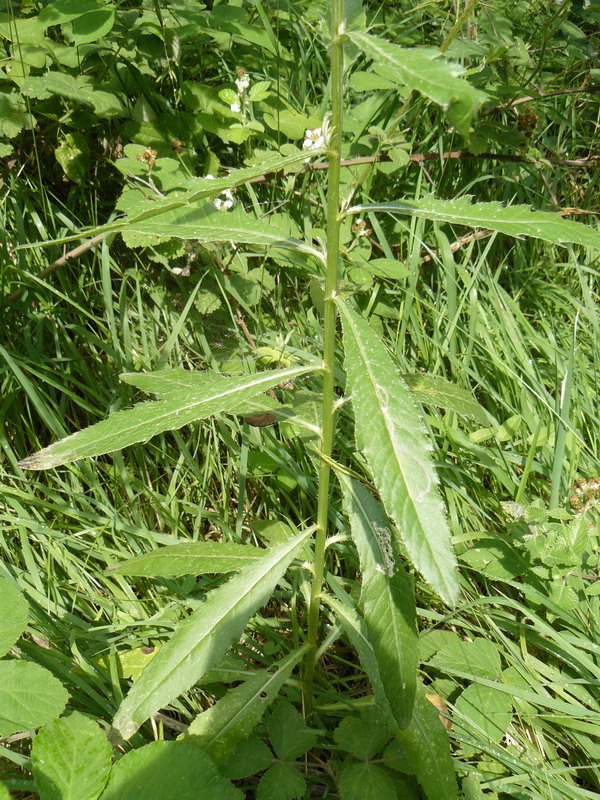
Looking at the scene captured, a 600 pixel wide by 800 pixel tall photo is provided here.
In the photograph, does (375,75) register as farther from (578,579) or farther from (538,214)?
(578,579)

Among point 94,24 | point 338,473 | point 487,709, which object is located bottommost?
point 487,709

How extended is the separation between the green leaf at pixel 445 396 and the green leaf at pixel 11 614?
0.99m

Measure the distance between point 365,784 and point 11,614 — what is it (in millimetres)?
840

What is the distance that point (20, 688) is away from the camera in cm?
140

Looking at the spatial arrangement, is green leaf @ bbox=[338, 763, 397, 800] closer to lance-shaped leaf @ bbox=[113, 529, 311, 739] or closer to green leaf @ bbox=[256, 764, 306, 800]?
green leaf @ bbox=[256, 764, 306, 800]

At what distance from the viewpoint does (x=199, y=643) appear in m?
1.35

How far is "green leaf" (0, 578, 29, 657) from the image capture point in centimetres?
142

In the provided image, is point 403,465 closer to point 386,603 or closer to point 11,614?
point 386,603

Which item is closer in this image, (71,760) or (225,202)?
(71,760)

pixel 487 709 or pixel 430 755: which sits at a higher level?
pixel 430 755

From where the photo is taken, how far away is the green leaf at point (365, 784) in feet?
4.82

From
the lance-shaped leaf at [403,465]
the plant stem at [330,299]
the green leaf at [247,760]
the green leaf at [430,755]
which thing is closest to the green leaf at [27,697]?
the green leaf at [247,760]

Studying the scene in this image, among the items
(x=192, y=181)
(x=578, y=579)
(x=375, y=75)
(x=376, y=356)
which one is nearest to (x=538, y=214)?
(x=376, y=356)

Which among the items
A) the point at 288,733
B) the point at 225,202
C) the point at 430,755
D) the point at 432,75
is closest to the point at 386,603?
the point at 430,755
